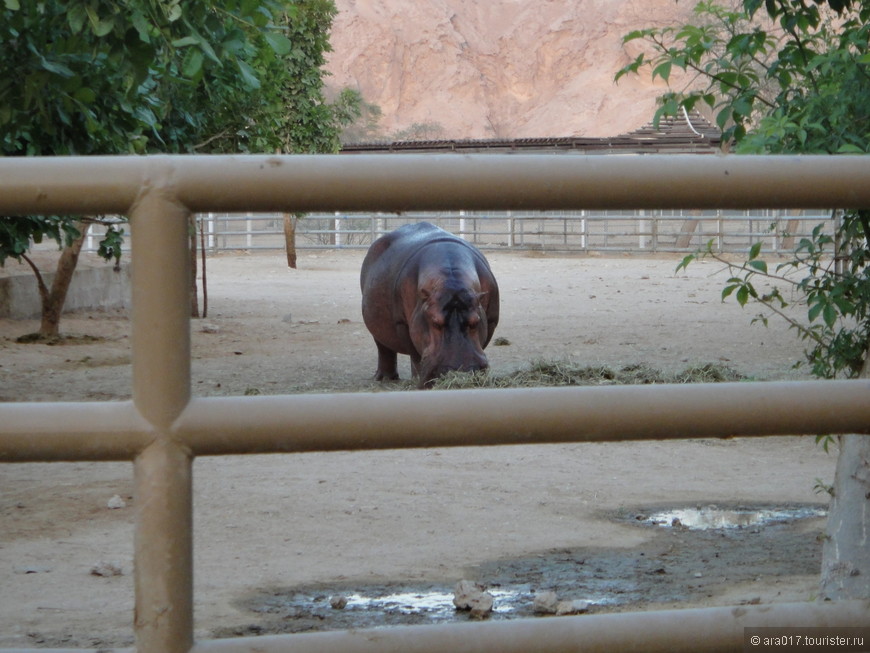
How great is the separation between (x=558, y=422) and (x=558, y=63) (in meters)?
51.3

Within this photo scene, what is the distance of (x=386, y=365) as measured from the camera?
24.8ft

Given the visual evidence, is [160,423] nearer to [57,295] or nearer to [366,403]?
[366,403]

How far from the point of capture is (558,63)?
50500 millimetres

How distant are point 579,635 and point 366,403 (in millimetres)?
340

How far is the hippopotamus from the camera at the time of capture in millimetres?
6473

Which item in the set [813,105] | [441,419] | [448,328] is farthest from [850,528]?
[448,328]

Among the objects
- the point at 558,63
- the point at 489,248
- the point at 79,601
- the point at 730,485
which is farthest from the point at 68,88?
the point at 558,63

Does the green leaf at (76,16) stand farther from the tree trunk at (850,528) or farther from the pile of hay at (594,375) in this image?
the pile of hay at (594,375)

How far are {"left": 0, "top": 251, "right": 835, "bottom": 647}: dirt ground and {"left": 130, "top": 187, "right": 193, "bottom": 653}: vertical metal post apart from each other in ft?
5.82

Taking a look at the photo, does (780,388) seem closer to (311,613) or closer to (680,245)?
(311,613)

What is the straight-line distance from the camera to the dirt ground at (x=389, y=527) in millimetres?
3150

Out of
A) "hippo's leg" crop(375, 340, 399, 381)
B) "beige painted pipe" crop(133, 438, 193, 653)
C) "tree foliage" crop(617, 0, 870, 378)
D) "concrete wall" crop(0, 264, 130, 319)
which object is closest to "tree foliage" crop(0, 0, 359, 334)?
"tree foliage" crop(617, 0, 870, 378)

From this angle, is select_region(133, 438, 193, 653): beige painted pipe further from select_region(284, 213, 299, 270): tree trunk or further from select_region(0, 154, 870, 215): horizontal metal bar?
select_region(284, 213, 299, 270): tree trunk

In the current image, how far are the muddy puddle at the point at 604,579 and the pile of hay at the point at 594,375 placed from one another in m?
2.29
